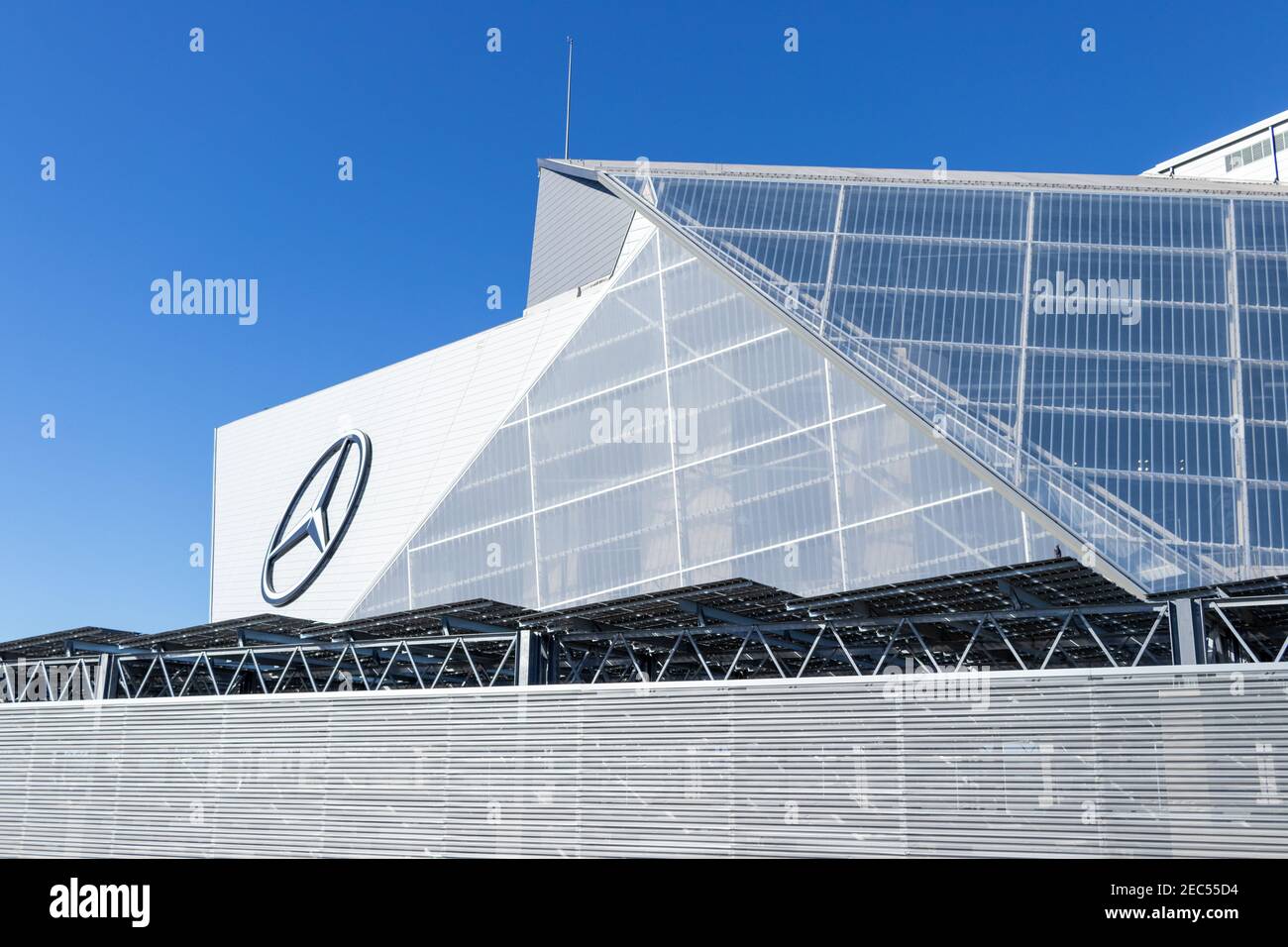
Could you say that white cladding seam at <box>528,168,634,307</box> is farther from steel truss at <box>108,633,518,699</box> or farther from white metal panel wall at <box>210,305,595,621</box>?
steel truss at <box>108,633,518,699</box>

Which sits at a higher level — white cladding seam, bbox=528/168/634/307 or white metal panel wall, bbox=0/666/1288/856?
white cladding seam, bbox=528/168/634/307

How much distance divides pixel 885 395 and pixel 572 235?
2107 centimetres

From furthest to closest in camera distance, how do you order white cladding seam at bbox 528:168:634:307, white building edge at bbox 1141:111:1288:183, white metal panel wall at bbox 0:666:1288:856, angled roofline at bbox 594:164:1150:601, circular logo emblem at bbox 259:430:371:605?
1. white building edge at bbox 1141:111:1288:183
2. circular logo emblem at bbox 259:430:371:605
3. white cladding seam at bbox 528:168:634:307
4. angled roofline at bbox 594:164:1150:601
5. white metal panel wall at bbox 0:666:1288:856

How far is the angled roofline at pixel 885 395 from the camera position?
81.6 ft

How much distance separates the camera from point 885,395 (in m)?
29.9

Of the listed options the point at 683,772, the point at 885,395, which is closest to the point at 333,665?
the point at 683,772

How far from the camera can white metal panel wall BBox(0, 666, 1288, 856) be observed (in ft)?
63.0

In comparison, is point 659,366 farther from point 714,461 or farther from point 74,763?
point 74,763

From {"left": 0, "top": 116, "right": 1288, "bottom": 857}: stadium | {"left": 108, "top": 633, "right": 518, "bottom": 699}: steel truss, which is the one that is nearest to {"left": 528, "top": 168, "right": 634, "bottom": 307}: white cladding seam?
{"left": 0, "top": 116, "right": 1288, "bottom": 857}: stadium

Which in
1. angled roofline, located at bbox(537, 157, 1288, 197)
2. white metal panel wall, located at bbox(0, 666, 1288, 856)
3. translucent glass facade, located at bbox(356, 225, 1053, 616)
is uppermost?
angled roofline, located at bbox(537, 157, 1288, 197)

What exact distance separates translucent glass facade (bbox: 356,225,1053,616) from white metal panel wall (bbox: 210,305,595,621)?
1.40 meters

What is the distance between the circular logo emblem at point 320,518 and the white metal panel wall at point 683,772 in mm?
16841

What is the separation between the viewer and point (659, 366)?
3591cm
